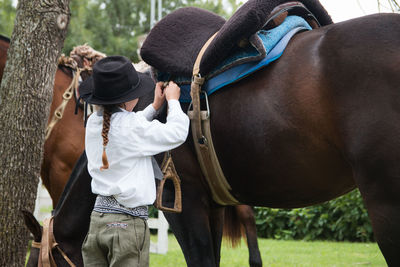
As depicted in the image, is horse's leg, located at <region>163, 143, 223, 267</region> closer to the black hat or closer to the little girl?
the little girl

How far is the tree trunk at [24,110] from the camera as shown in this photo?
10.4 ft

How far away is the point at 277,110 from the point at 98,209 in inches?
39.0

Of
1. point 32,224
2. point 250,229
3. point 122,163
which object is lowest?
point 250,229

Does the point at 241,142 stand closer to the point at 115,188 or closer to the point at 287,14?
the point at 115,188

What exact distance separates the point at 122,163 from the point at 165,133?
266mm

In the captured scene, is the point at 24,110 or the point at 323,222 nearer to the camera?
the point at 24,110

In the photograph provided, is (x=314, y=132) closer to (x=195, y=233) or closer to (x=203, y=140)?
(x=203, y=140)

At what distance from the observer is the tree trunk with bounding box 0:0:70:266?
10.4 feet

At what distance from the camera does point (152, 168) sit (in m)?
2.35

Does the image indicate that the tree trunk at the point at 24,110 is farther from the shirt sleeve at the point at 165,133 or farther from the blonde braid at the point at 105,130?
the shirt sleeve at the point at 165,133

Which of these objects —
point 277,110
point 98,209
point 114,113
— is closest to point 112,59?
point 114,113

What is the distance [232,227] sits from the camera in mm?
4285

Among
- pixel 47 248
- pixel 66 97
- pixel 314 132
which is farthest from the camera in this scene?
pixel 66 97

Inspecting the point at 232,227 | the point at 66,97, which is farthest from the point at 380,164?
the point at 66,97
